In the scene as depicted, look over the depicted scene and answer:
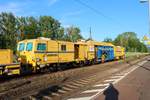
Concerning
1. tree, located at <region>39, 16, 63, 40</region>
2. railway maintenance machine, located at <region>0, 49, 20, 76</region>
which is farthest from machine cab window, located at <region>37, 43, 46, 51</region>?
tree, located at <region>39, 16, 63, 40</region>

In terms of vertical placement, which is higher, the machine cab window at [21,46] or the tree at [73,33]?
the tree at [73,33]

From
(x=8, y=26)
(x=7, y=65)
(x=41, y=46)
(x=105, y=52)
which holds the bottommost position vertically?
(x=7, y=65)

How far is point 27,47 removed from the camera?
25.8 metres

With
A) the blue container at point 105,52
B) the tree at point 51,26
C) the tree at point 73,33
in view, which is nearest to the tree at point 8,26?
the tree at point 51,26

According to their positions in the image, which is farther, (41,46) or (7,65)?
(41,46)

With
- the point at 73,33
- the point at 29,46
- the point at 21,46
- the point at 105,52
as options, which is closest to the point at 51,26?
the point at 73,33

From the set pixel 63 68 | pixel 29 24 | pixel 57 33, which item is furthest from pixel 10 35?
pixel 63 68

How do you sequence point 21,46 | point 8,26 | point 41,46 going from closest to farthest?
1. point 41,46
2. point 21,46
3. point 8,26

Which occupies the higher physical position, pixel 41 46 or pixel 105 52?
pixel 41 46

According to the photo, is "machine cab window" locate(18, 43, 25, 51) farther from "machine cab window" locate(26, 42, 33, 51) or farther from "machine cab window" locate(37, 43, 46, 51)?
"machine cab window" locate(37, 43, 46, 51)

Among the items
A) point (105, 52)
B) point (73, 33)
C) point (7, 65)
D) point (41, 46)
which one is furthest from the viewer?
point (73, 33)

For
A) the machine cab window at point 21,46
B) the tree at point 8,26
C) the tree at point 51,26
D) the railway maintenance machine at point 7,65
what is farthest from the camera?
the tree at point 51,26

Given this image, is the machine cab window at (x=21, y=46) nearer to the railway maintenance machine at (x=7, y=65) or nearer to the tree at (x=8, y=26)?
the railway maintenance machine at (x=7, y=65)

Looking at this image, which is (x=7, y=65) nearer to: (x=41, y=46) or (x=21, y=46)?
(x=41, y=46)
